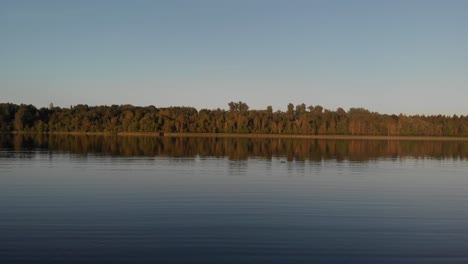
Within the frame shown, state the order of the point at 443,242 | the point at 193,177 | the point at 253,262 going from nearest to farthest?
the point at 253,262
the point at 443,242
the point at 193,177

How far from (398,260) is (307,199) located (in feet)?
34.9

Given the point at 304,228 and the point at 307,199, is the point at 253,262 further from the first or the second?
→ the point at 307,199

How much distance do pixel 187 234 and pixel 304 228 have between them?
3.99m

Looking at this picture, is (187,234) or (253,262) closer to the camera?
(253,262)

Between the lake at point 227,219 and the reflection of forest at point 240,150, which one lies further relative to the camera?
the reflection of forest at point 240,150

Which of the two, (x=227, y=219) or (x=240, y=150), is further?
(x=240, y=150)

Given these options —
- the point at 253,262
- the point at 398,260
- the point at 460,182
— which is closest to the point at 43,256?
the point at 253,262

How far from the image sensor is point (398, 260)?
13.6 m

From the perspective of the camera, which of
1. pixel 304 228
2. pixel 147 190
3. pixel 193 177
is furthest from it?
pixel 193 177

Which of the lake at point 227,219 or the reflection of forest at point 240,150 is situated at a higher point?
the reflection of forest at point 240,150

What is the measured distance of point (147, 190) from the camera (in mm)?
26281

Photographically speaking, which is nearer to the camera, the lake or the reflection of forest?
the lake

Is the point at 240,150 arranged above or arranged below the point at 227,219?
above

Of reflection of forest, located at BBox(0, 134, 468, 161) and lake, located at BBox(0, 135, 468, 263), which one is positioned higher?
reflection of forest, located at BBox(0, 134, 468, 161)
